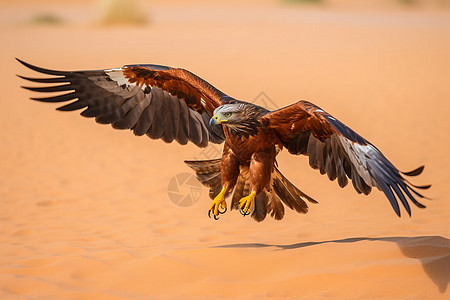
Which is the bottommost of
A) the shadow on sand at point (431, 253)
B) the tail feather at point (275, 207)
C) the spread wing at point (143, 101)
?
the shadow on sand at point (431, 253)

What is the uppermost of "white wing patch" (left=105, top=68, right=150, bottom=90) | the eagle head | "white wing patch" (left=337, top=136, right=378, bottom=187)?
"white wing patch" (left=105, top=68, right=150, bottom=90)

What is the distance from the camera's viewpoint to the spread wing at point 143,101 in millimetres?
5434

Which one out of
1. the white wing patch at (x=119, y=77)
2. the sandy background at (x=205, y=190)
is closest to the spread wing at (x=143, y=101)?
the white wing patch at (x=119, y=77)

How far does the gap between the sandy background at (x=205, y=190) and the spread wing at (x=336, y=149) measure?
2.09 feet

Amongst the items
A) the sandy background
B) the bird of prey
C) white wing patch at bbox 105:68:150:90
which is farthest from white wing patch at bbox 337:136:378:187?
white wing patch at bbox 105:68:150:90

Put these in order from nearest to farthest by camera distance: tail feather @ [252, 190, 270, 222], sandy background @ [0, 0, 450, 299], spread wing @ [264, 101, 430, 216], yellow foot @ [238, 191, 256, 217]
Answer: spread wing @ [264, 101, 430, 216] → sandy background @ [0, 0, 450, 299] → yellow foot @ [238, 191, 256, 217] → tail feather @ [252, 190, 270, 222]

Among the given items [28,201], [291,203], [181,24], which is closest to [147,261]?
[291,203]

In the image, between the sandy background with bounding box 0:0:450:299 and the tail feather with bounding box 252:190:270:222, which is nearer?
the sandy background with bounding box 0:0:450:299

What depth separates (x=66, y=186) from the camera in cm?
914

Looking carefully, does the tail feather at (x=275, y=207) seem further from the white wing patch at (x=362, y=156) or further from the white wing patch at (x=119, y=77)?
the white wing patch at (x=119, y=77)

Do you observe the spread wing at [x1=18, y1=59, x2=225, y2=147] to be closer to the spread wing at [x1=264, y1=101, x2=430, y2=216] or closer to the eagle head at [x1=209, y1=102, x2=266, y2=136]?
the eagle head at [x1=209, y1=102, x2=266, y2=136]

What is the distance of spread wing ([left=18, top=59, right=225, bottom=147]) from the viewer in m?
5.43

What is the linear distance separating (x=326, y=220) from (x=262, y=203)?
194 centimetres

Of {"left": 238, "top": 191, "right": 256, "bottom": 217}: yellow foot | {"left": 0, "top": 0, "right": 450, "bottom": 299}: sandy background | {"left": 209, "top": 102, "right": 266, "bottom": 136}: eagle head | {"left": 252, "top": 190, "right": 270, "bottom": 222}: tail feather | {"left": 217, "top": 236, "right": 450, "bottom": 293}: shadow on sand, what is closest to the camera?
{"left": 217, "top": 236, "right": 450, "bottom": 293}: shadow on sand
